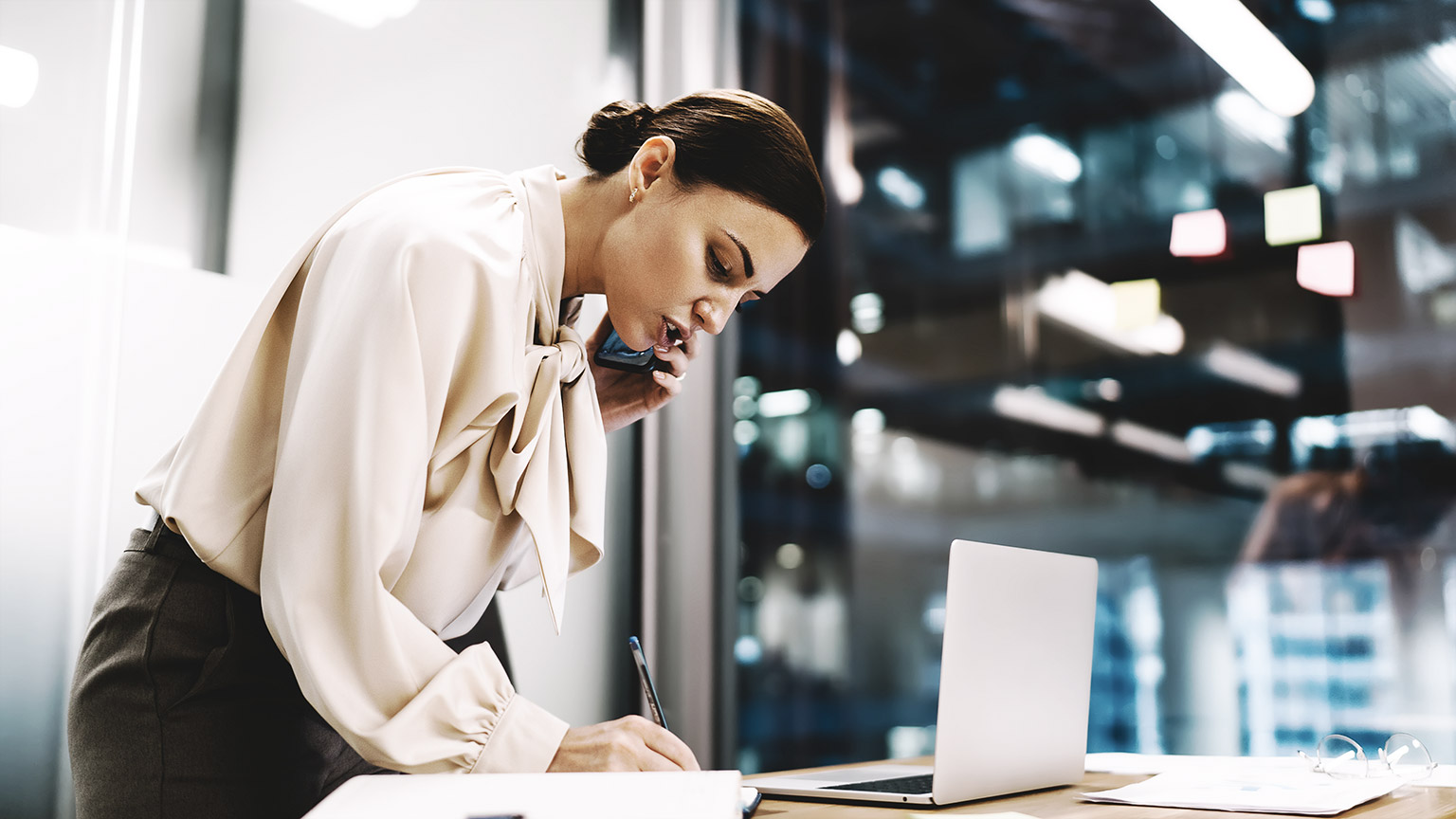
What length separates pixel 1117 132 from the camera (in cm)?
205

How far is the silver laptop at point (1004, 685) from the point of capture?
97cm

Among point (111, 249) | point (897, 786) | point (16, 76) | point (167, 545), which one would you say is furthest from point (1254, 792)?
point (16, 76)

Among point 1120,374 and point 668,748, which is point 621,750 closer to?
point 668,748

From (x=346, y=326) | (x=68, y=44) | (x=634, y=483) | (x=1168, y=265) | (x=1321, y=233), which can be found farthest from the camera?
(x=634, y=483)

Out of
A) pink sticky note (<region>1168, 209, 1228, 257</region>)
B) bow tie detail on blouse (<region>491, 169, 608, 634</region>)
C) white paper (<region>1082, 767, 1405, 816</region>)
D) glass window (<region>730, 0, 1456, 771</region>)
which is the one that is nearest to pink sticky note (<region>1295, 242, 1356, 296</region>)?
glass window (<region>730, 0, 1456, 771</region>)

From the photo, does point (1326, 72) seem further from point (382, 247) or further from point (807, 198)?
point (382, 247)

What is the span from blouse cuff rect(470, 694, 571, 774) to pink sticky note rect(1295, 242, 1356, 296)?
157 cm

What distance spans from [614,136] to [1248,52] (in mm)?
1325

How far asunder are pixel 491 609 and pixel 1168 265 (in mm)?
1359

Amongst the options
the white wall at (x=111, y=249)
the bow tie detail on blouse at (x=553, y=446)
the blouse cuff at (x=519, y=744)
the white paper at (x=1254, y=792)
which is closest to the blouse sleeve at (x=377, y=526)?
the blouse cuff at (x=519, y=744)

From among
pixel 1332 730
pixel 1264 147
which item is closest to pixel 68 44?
pixel 1264 147

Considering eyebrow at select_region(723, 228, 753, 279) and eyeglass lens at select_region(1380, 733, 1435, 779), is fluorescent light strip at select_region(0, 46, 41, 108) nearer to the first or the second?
eyebrow at select_region(723, 228, 753, 279)

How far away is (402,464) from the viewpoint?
0.82 metres

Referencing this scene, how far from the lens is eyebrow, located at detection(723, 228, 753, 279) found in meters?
1.11
